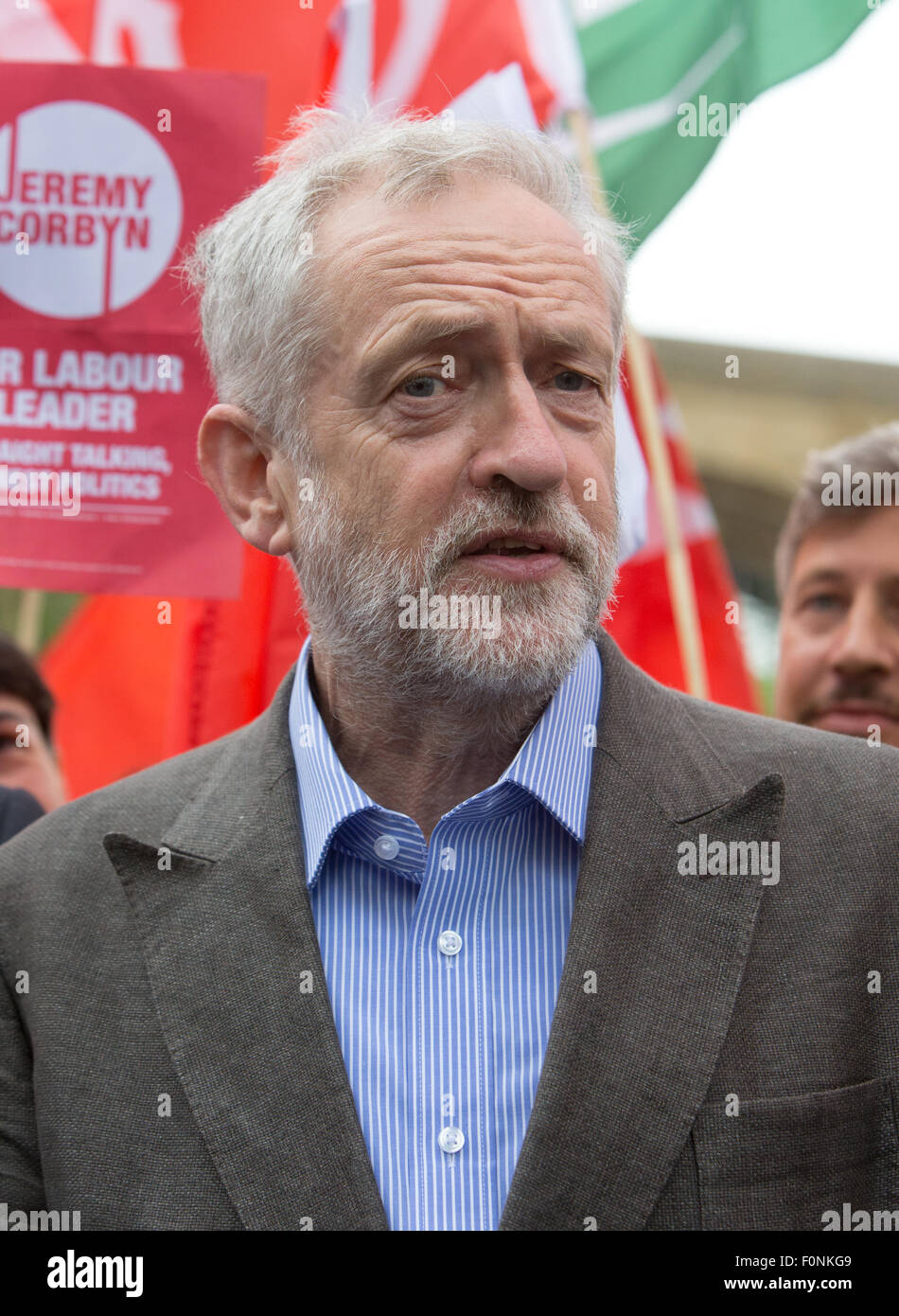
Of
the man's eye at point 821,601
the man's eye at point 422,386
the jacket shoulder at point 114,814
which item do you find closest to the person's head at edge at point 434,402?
the man's eye at point 422,386

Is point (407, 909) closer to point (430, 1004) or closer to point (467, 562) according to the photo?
point (430, 1004)

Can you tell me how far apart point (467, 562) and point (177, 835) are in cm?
67

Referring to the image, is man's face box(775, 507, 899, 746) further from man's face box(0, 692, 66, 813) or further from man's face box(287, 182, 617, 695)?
man's face box(0, 692, 66, 813)

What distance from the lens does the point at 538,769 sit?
2186 millimetres

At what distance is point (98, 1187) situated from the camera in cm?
207

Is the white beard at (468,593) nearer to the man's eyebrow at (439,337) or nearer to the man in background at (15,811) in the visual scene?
the man's eyebrow at (439,337)

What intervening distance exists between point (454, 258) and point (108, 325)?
1.16m

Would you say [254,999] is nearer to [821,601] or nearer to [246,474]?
[246,474]

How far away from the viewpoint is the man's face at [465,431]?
2.19 metres

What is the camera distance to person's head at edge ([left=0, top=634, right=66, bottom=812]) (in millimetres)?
3031

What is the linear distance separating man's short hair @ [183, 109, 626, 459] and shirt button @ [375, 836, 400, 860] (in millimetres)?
716

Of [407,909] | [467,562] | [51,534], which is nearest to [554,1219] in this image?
[407,909]

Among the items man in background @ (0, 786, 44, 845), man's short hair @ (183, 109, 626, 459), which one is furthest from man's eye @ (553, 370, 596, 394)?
man in background @ (0, 786, 44, 845)

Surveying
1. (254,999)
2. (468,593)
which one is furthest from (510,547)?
(254,999)
